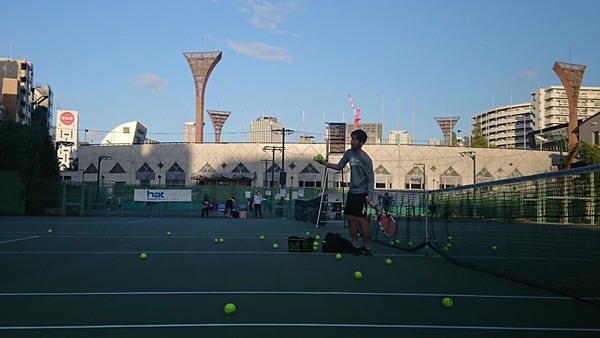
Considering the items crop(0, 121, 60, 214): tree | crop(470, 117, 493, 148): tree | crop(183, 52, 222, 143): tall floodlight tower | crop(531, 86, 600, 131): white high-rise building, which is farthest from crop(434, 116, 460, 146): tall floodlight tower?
crop(0, 121, 60, 214): tree

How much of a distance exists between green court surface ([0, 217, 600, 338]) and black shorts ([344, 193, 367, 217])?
890 mm

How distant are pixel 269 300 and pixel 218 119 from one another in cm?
9287

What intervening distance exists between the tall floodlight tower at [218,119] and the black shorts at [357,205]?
87.8m

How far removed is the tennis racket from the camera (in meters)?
12.4

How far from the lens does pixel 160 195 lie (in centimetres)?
4184

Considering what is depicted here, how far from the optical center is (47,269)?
7285 mm

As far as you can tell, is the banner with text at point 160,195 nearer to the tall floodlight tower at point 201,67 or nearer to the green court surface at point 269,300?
the green court surface at point 269,300

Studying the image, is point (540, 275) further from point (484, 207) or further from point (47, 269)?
point (47, 269)

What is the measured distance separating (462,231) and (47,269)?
6.52 metres

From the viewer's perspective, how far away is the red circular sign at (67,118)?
5900 inches

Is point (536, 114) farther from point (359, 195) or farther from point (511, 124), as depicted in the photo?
point (359, 195)

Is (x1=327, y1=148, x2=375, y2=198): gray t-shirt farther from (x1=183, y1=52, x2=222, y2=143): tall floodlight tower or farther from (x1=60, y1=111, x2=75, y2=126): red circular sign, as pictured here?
(x1=60, y1=111, x2=75, y2=126): red circular sign

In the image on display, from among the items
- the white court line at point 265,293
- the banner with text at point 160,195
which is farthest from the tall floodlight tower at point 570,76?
the white court line at point 265,293

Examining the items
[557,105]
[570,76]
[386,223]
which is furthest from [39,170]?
[557,105]
